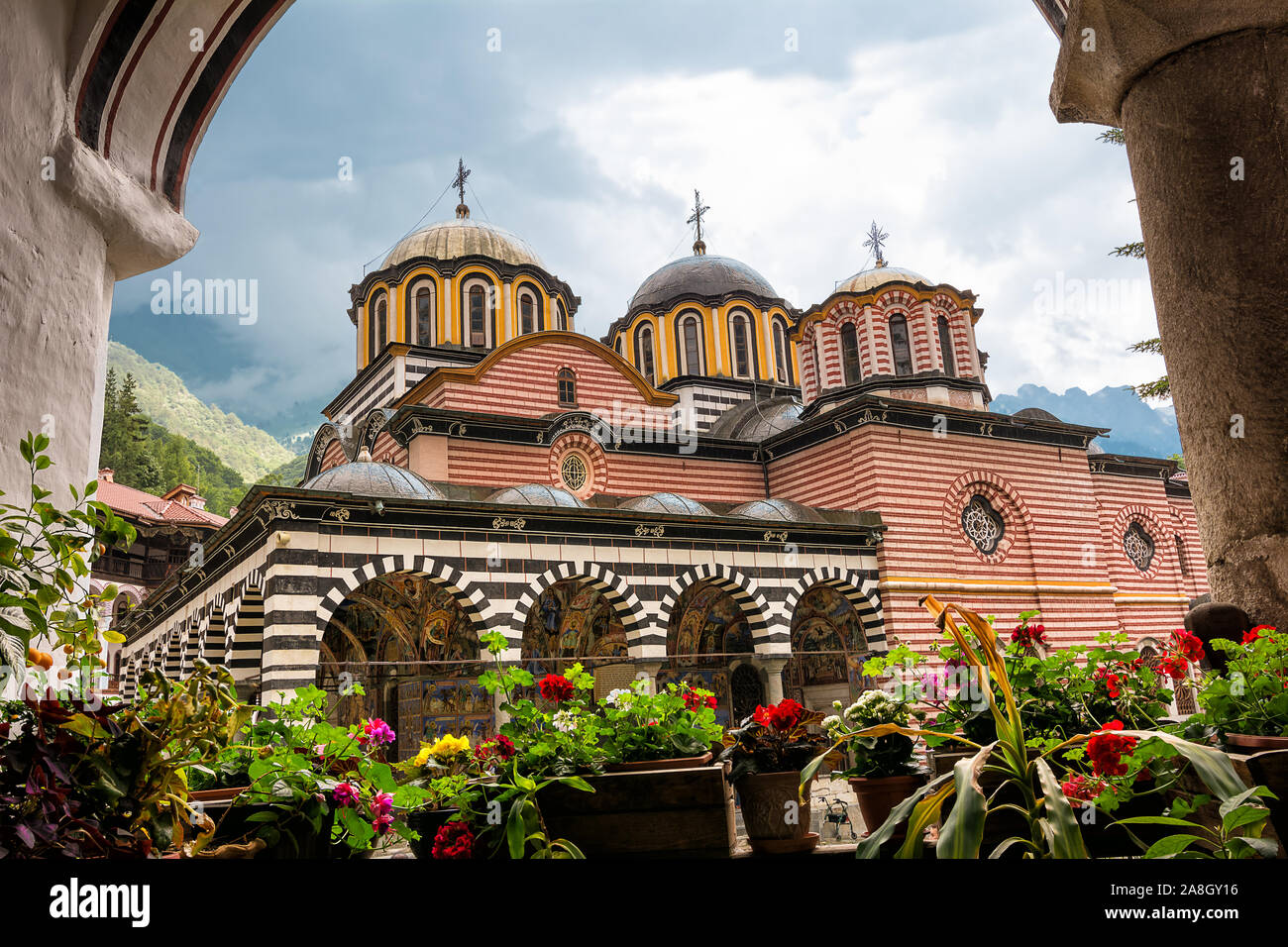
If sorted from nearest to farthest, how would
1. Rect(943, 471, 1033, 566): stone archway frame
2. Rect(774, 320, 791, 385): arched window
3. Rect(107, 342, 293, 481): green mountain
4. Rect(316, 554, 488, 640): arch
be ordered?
Rect(316, 554, 488, 640): arch → Rect(943, 471, 1033, 566): stone archway frame → Rect(774, 320, 791, 385): arched window → Rect(107, 342, 293, 481): green mountain

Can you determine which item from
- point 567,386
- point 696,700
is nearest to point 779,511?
point 567,386

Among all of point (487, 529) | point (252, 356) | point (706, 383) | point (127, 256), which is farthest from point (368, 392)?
point (252, 356)

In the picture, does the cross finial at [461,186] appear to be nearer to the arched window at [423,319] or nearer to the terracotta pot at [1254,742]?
the arched window at [423,319]

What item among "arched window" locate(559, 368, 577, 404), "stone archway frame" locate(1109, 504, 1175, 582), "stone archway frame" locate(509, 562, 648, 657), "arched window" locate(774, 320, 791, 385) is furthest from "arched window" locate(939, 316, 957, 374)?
"stone archway frame" locate(509, 562, 648, 657)

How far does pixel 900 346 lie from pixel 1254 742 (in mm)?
17893

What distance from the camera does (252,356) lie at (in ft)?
399

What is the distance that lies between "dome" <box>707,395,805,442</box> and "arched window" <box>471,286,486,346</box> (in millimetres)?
5475

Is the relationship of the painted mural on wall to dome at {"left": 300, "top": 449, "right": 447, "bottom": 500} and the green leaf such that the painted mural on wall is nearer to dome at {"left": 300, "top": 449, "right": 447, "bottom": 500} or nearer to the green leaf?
dome at {"left": 300, "top": 449, "right": 447, "bottom": 500}

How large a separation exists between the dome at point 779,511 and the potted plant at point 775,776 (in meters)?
11.9

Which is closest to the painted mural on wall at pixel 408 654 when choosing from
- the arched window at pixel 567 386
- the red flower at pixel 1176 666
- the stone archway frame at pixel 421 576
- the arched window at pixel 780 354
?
the stone archway frame at pixel 421 576

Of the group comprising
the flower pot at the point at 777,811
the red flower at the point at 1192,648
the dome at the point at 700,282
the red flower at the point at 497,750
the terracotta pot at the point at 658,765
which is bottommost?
the flower pot at the point at 777,811

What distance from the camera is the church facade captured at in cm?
1198

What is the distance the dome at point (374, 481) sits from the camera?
41.7ft
